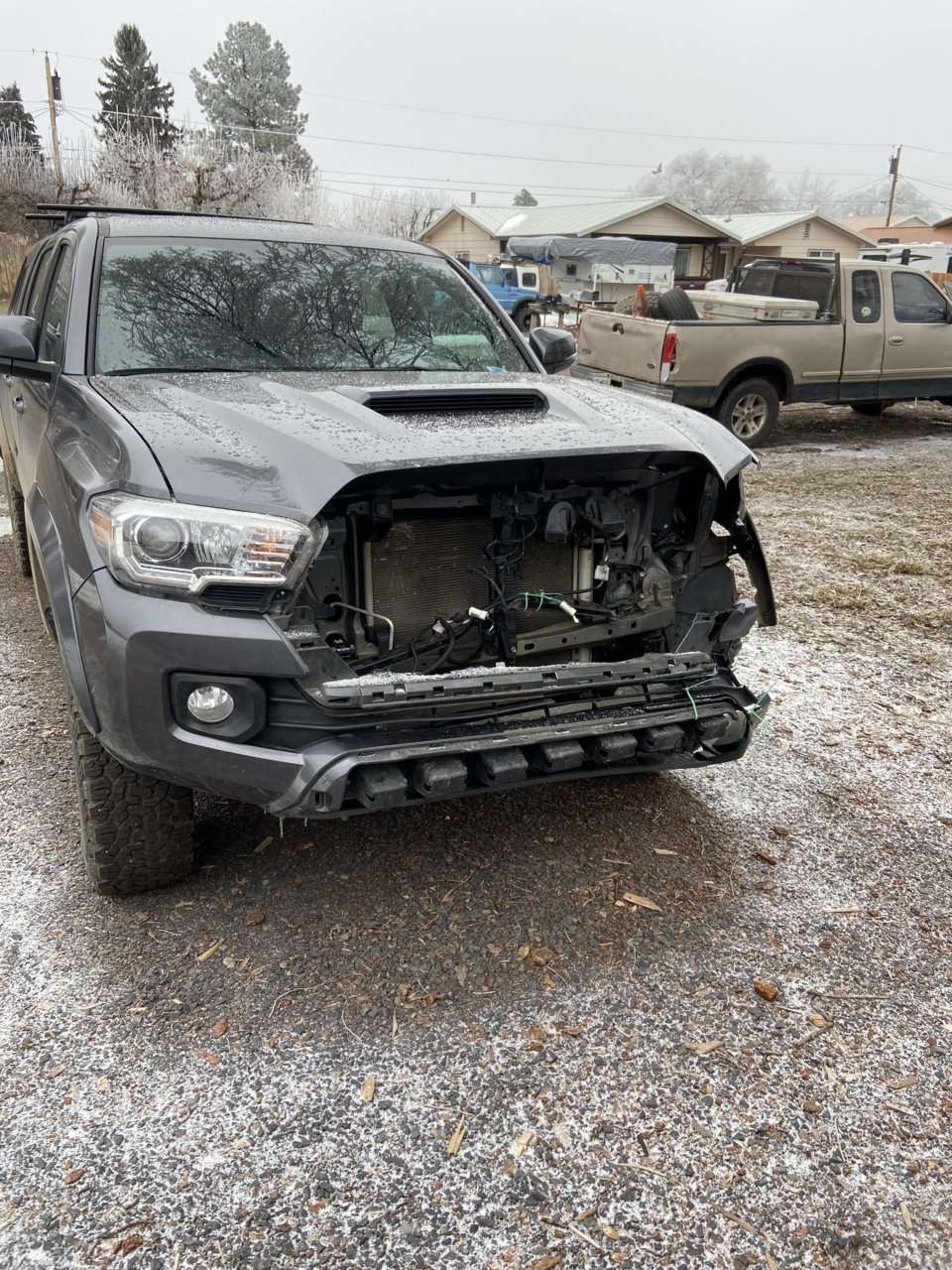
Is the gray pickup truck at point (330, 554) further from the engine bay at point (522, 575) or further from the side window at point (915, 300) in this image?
the side window at point (915, 300)

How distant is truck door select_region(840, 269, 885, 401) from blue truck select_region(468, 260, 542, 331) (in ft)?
37.5

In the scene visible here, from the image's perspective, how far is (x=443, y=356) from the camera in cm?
378

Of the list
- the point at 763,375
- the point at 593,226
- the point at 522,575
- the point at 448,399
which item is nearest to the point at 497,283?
the point at 593,226

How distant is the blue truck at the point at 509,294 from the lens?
2248 cm

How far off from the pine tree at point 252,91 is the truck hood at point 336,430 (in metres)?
70.6

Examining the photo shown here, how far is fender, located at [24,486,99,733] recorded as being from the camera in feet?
7.96

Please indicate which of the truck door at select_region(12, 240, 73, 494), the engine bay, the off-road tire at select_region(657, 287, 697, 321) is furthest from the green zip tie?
the off-road tire at select_region(657, 287, 697, 321)

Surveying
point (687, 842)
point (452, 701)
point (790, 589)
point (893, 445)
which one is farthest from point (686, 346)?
point (452, 701)

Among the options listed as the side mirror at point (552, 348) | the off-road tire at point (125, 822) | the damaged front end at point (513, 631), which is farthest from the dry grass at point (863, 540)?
the off-road tire at point (125, 822)

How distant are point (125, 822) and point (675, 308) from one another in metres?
9.41

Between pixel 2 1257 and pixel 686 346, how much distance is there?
9.25 metres

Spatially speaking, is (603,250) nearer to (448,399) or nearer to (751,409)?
(751,409)

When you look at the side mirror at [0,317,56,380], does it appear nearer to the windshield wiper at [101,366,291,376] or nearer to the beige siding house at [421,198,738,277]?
the windshield wiper at [101,366,291,376]

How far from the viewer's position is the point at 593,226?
3578 centimetres
